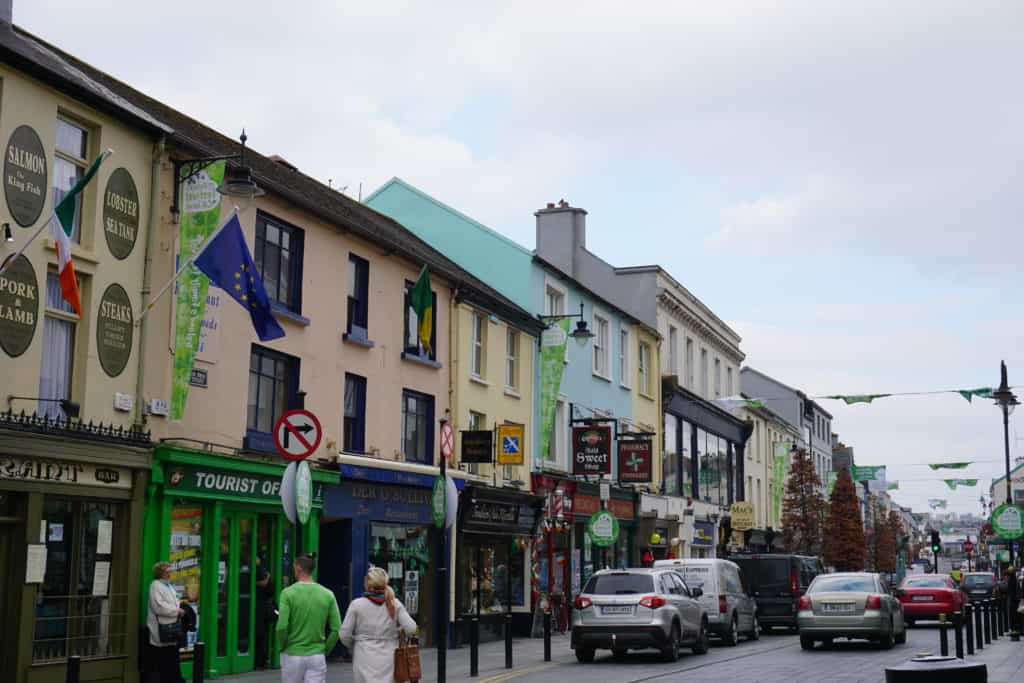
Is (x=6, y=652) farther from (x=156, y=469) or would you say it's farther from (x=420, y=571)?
(x=420, y=571)

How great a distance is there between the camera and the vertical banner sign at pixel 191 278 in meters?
17.8

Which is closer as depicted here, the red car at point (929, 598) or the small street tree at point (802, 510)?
the red car at point (929, 598)

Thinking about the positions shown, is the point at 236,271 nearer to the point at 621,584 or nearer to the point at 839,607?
the point at 621,584

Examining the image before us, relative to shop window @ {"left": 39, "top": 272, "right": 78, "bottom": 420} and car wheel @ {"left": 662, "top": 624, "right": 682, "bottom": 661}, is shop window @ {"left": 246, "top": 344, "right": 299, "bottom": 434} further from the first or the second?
car wheel @ {"left": 662, "top": 624, "right": 682, "bottom": 661}

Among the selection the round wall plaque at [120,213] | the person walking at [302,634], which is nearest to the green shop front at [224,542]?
the round wall plaque at [120,213]

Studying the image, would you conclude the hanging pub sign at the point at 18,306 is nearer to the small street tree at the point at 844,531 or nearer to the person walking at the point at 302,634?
the person walking at the point at 302,634

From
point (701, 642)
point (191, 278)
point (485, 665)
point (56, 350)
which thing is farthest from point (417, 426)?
point (56, 350)

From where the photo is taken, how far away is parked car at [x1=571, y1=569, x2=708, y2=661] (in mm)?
21906

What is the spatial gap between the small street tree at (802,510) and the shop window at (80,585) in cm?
4649

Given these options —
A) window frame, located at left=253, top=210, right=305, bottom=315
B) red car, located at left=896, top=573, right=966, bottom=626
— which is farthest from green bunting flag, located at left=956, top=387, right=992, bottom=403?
window frame, located at left=253, top=210, right=305, bottom=315

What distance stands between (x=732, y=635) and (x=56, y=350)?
16.6 meters

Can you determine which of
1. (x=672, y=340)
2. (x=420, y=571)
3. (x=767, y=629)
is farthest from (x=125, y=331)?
(x=672, y=340)

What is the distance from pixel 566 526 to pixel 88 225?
19.1 m

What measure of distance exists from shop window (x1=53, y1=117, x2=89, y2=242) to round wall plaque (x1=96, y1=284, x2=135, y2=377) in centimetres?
91
